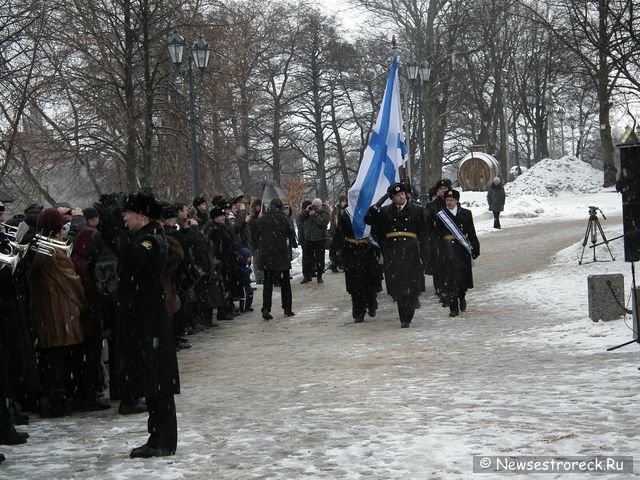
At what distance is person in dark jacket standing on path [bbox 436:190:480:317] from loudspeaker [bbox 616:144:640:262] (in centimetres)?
409

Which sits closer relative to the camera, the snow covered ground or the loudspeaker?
the snow covered ground

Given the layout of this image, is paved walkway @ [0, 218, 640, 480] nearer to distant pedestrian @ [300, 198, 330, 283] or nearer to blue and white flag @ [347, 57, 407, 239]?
blue and white flag @ [347, 57, 407, 239]

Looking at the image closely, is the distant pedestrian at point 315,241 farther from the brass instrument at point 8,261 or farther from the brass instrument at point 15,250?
the brass instrument at point 8,261

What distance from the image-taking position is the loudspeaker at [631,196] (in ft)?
31.2

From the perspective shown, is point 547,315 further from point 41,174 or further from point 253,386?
point 41,174

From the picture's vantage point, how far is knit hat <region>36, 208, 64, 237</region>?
8508 mm

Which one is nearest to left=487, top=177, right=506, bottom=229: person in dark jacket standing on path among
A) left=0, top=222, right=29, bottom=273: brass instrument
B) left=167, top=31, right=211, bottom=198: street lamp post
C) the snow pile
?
left=167, top=31, right=211, bottom=198: street lamp post

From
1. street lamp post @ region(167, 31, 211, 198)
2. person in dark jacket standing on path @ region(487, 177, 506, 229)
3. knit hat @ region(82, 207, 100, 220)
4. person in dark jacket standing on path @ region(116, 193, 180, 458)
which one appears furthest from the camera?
person in dark jacket standing on path @ region(487, 177, 506, 229)

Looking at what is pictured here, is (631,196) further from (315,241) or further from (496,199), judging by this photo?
(496,199)

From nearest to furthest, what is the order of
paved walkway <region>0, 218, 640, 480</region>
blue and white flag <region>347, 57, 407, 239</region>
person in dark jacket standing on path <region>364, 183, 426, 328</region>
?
paved walkway <region>0, 218, 640, 480</region> → person in dark jacket standing on path <region>364, 183, 426, 328</region> → blue and white flag <region>347, 57, 407, 239</region>

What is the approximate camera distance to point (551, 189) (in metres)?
→ 49.5

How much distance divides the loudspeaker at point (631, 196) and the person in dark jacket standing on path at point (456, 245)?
4.09 meters

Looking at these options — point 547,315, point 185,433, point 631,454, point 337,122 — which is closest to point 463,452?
point 631,454

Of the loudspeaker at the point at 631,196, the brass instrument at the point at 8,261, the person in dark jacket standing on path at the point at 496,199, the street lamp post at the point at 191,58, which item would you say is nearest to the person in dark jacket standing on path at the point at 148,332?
the brass instrument at the point at 8,261
